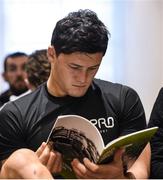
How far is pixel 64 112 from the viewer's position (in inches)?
54.6

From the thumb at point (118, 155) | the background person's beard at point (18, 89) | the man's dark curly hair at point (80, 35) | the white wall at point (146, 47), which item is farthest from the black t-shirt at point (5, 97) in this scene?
the thumb at point (118, 155)

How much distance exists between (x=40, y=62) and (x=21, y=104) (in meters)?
0.75

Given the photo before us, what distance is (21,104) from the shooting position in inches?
54.2

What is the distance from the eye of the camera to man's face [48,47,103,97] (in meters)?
1.29

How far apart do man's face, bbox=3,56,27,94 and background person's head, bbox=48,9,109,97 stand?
2184 millimetres

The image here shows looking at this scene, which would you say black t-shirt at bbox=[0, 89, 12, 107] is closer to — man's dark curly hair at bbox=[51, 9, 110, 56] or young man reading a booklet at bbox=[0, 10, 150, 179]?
young man reading a booklet at bbox=[0, 10, 150, 179]

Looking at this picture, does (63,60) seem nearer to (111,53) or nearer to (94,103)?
(94,103)

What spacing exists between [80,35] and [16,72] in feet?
7.85

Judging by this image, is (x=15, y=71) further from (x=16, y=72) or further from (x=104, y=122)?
(x=104, y=122)

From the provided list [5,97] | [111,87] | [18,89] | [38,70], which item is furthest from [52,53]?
[18,89]

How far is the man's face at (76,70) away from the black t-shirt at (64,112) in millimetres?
67

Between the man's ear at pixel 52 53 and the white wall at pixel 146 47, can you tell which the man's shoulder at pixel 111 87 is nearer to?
the man's ear at pixel 52 53

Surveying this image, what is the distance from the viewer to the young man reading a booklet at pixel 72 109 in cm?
120

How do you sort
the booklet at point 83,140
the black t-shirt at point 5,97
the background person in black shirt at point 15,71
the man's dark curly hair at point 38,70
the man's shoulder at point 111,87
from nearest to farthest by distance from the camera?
1. the booklet at point 83,140
2. the man's shoulder at point 111,87
3. the man's dark curly hair at point 38,70
4. the black t-shirt at point 5,97
5. the background person in black shirt at point 15,71
